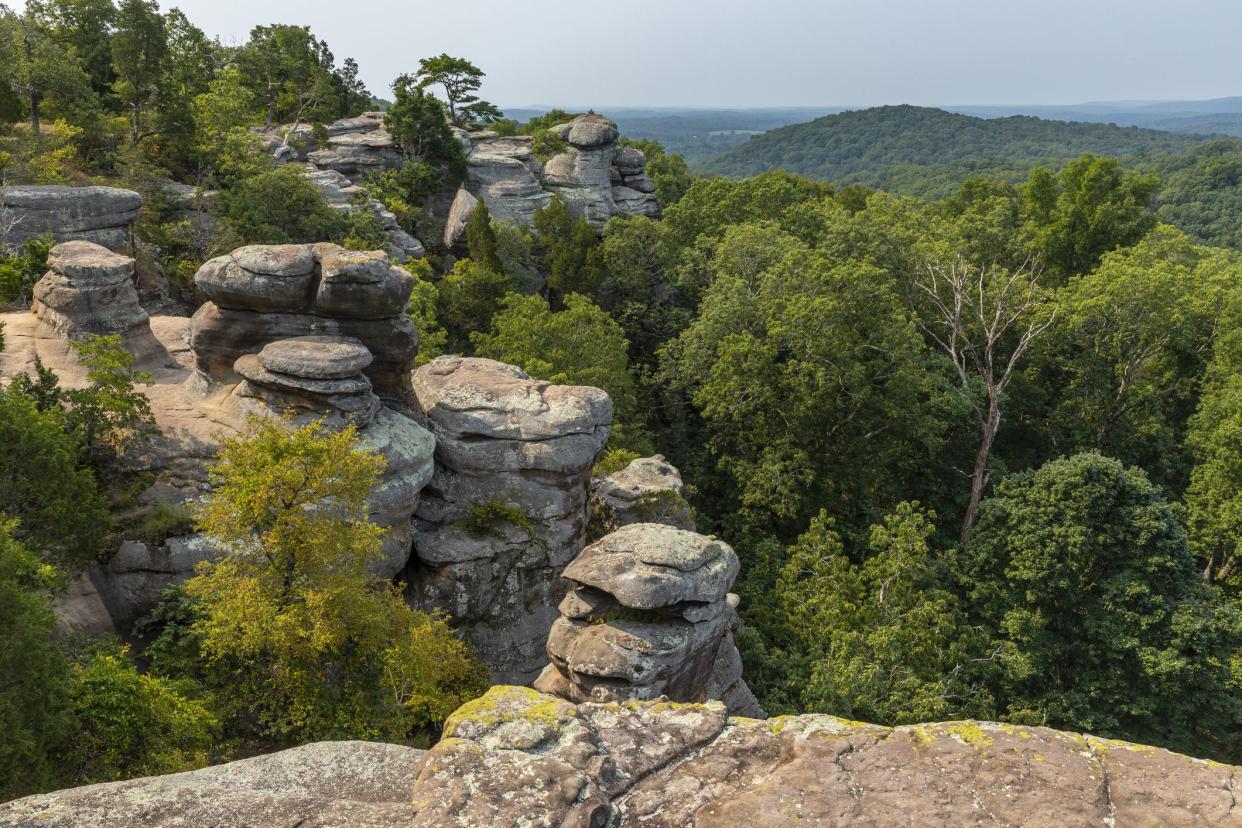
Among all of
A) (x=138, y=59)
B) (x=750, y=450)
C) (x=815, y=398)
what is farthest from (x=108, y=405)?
(x=138, y=59)

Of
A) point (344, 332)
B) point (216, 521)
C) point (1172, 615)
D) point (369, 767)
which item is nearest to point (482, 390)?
point (344, 332)

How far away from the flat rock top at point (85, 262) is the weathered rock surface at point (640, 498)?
665 inches

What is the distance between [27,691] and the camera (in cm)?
1083

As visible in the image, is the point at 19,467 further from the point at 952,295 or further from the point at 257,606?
the point at 952,295

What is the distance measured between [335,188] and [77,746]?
113 feet

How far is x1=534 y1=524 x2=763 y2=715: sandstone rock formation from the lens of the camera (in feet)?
52.1

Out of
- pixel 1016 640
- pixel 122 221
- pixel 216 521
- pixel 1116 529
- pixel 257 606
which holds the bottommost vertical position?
pixel 1016 640

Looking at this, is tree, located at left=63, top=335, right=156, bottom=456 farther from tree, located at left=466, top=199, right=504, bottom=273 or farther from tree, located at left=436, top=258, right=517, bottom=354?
tree, located at left=466, top=199, right=504, bottom=273

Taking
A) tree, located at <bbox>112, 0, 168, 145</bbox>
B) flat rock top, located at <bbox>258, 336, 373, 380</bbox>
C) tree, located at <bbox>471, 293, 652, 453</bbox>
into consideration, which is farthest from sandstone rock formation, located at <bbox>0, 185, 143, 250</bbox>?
flat rock top, located at <bbox>258, 336, 373, 380</bbox>

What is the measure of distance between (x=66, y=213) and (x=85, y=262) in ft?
22.4

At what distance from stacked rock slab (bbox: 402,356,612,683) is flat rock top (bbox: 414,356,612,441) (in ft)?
0.11

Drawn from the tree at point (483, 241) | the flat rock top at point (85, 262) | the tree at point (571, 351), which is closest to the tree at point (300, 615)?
the flat rock top at point (85, 262)

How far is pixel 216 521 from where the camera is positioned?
14.4 m

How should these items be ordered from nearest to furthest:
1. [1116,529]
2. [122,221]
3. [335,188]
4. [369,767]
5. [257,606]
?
[369,767], [257,606], [1116,529], [122,221], [335,188]
